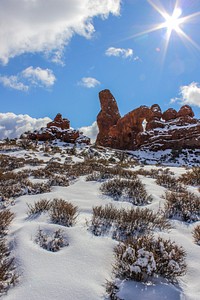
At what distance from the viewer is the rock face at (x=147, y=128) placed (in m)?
39.8

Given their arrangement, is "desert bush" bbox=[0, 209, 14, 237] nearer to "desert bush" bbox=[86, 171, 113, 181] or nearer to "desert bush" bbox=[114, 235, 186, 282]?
"desert bush" bbox=[114, 235, 186, 282]

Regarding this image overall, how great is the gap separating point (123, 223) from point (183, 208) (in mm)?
1706

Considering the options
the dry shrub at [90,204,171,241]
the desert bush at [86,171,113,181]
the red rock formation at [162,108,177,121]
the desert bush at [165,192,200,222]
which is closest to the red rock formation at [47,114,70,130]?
the red rock formation at [162,108,177,121]

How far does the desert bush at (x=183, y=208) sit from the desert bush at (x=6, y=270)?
3.07 metres

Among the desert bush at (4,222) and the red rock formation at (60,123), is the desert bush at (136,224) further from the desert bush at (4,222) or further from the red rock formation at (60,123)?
the red rock formation at (60,123)

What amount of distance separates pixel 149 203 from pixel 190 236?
167cm

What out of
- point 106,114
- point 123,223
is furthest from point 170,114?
point 123,223

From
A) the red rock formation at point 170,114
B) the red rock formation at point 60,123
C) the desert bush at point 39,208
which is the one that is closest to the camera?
the desert bush at point 39,208

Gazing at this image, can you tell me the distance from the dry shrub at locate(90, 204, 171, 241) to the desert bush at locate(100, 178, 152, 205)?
1300 mm

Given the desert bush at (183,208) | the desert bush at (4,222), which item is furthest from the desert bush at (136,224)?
the desert bush at (4,222)

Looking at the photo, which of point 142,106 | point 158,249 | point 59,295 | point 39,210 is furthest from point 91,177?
point 142,106

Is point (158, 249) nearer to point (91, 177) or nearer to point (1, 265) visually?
point (1, 265)

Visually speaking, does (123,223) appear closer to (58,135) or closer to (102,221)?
(102,221)

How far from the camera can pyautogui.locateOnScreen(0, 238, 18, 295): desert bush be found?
95.4 inches
